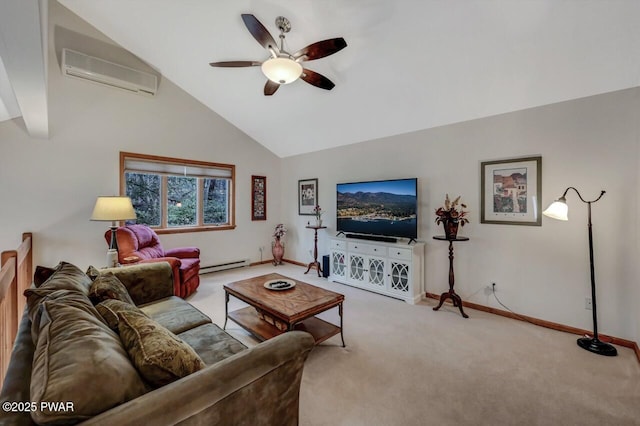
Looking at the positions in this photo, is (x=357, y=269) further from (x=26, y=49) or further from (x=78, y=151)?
(x=78, y=151)

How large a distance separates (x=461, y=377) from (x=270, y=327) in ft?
5.15

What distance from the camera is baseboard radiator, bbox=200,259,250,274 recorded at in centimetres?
482

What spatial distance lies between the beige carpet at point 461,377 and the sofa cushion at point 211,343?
60 centimetres

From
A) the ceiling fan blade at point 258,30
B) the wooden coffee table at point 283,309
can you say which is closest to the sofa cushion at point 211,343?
the wooden coffee table at point 283,309

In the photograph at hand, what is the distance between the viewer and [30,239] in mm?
3352

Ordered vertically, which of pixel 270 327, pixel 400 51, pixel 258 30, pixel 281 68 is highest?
pixel 400 51

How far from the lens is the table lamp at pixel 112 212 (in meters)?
3.00

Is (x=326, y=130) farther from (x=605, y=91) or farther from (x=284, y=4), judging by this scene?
(x=605, y=91)

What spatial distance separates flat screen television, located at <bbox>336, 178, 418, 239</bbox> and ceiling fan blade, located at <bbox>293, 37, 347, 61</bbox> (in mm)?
2031

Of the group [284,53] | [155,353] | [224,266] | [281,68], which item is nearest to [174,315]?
[155,353]

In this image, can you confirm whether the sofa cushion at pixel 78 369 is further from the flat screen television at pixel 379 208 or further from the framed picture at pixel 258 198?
the framed picture at pixel 258 198

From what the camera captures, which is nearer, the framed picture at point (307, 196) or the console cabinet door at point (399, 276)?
the console cabinet door at point (399, 276)

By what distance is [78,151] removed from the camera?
12.1ft

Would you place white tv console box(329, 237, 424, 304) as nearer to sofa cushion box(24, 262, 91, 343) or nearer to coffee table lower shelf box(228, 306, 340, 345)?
coffee table lower shelf box(228, 306, 340, 345)
